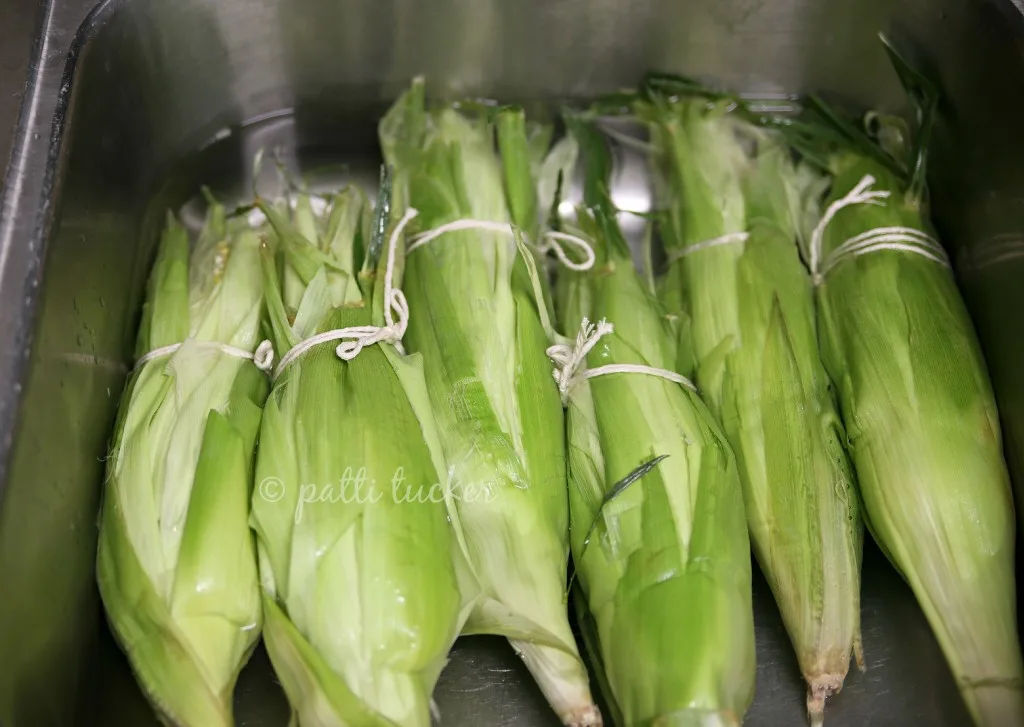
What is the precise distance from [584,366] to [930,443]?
39 centimetres

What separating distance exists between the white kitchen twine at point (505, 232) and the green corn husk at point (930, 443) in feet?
1.03

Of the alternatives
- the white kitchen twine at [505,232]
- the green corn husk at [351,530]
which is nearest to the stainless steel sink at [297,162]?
the green corn husk at [351,530]

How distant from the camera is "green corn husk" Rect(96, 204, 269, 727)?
29.3 inches

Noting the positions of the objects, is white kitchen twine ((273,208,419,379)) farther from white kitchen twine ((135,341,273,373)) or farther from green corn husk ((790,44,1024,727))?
green corn husk ((790,44,1024,727))

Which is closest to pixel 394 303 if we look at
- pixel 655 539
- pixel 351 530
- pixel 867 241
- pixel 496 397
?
pixel 496 397

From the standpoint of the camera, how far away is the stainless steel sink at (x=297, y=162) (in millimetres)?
791

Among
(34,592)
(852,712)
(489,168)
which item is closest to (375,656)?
(34,592)

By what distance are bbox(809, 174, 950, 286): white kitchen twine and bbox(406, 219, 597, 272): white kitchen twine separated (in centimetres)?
31

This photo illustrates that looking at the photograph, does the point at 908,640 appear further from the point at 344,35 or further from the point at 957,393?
the point at 344,35

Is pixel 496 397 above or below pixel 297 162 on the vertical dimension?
below

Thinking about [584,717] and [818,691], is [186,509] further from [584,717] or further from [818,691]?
[818,691]

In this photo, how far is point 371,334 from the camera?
2.89ft

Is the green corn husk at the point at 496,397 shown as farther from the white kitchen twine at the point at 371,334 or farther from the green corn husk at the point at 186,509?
the green corn husk at the point at 186,509

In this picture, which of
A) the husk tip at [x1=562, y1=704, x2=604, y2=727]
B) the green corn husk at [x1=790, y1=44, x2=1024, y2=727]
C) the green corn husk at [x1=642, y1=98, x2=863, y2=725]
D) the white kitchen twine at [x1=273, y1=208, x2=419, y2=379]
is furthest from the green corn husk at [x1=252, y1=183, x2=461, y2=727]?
the green corn husk at [x1=790, y1=44, x2=1024, y2=727]
